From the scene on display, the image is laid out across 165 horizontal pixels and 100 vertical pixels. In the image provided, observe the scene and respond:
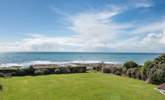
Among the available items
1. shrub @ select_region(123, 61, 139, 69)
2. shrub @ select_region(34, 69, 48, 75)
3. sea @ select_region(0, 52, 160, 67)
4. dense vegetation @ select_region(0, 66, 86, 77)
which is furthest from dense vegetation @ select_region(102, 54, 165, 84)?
sea @ select_region(0, 52, 160, 67)

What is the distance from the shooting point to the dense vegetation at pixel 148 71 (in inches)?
968

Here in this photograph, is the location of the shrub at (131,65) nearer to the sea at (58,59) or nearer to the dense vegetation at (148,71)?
the dense vegetation at (148,71)

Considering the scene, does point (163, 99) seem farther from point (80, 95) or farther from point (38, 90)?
point (38, 90)

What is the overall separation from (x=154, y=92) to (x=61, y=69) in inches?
760

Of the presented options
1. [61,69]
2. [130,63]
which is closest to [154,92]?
[130,63]

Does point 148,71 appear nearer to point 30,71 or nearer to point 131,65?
point 131,65

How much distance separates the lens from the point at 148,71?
88.8ft

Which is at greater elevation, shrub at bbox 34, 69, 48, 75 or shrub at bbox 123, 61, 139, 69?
shrub at bbox 123, 61, 139, 69

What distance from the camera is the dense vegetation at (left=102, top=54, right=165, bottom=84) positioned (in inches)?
968

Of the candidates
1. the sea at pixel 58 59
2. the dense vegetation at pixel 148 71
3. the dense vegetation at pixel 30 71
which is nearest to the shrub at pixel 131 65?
the dense vegetation at pixel 148 71

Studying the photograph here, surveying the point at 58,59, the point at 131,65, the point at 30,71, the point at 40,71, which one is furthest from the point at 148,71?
the point at 58,59

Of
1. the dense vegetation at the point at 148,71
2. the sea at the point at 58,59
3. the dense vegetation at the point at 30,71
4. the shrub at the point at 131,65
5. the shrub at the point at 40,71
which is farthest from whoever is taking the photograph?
the sea at the point at 58,59

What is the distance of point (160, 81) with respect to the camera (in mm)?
24438

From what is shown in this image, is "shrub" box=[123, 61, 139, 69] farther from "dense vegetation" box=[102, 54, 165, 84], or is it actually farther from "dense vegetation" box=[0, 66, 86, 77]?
"dense vegetation" box=[0, 66, 86, 77]
